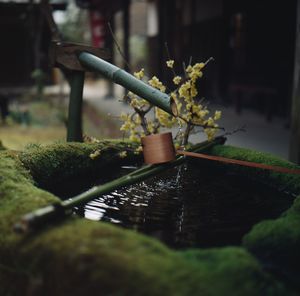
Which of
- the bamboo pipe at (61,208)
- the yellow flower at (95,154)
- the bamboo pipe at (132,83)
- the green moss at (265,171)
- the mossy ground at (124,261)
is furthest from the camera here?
the yellow flower at (95,154)

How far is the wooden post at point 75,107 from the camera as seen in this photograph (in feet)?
12.6

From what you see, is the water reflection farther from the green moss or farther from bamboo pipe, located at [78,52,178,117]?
bamboo pipe, located at [78,52,178,117]

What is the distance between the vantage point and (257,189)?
11.0 ft

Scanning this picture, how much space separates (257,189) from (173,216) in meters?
0.89

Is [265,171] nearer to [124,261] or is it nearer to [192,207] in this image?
[192,207]

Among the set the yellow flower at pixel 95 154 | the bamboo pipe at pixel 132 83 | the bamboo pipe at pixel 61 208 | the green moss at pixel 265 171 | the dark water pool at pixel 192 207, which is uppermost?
the bamboo pipe at pixel 132 83

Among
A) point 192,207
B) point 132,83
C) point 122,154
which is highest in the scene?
point 132,83

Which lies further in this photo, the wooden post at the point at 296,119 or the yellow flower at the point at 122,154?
the wooden post at the point at 296,119

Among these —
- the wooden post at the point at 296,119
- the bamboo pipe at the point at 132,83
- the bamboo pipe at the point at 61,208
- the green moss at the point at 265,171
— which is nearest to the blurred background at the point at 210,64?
the wooden post at the point at 296,119

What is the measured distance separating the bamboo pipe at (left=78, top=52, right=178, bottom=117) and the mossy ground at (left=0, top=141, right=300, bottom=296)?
0.90 metres

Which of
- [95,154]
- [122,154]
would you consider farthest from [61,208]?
[122,154]

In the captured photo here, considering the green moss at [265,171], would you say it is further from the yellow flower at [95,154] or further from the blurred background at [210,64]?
the blurred background at [210,64]

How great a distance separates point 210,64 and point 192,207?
1285cm

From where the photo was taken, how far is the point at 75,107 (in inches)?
155
